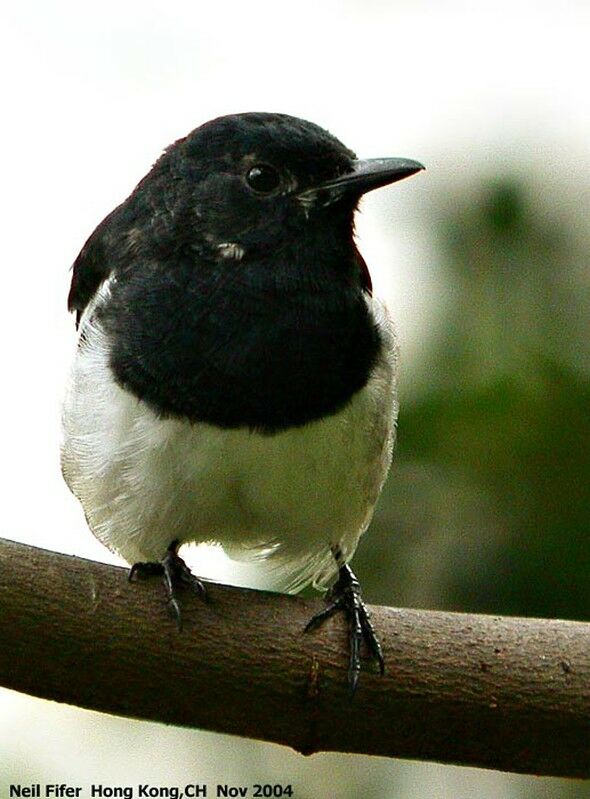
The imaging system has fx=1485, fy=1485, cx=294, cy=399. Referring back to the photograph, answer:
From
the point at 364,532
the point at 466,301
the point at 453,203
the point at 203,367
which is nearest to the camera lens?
the point at 203,367

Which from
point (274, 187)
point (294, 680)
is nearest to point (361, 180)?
point (274, 187)

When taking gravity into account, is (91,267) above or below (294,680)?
above

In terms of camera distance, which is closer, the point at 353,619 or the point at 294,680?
the point at 294,680

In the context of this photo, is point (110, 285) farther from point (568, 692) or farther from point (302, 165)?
point (568, 692)

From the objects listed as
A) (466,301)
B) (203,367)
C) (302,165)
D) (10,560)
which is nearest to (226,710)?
(10,560)

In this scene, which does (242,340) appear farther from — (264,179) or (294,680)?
(294,680)

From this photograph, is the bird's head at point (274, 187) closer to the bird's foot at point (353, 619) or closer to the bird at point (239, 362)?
the bird at point (239, 362)
